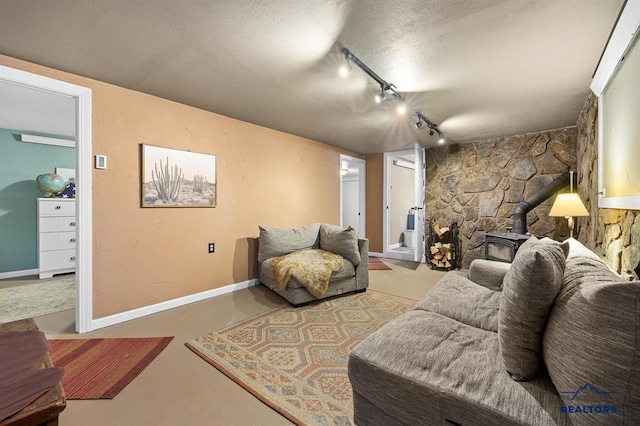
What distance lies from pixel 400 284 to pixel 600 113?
271 centimetres

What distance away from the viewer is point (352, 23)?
1.58 metres

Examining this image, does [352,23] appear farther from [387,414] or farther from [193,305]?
[193,305]

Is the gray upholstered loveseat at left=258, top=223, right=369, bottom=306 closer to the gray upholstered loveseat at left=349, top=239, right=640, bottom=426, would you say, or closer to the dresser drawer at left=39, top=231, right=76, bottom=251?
the gray upholstered loveseat at left=349, top=239, right=640, bottom=426

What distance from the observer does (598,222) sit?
2.40 meters

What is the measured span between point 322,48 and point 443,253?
396 cm

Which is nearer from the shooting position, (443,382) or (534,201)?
(443,382)

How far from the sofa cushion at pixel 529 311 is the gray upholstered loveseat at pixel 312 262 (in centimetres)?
202

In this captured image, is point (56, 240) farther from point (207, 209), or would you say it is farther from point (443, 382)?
point (443, 382)

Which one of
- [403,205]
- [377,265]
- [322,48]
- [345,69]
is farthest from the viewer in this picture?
[403,205]

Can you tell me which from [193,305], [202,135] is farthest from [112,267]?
[202,135]

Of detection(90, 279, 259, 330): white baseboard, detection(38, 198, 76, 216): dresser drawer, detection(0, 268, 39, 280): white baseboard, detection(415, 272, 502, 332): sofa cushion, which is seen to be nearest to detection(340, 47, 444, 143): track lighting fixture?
detection(415, 272, 502, 332): sofa cushion

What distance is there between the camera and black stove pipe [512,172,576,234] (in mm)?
3668

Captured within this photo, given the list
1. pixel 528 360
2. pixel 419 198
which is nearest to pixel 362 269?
pixel 419 198

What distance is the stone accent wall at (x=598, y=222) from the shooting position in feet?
5.14
